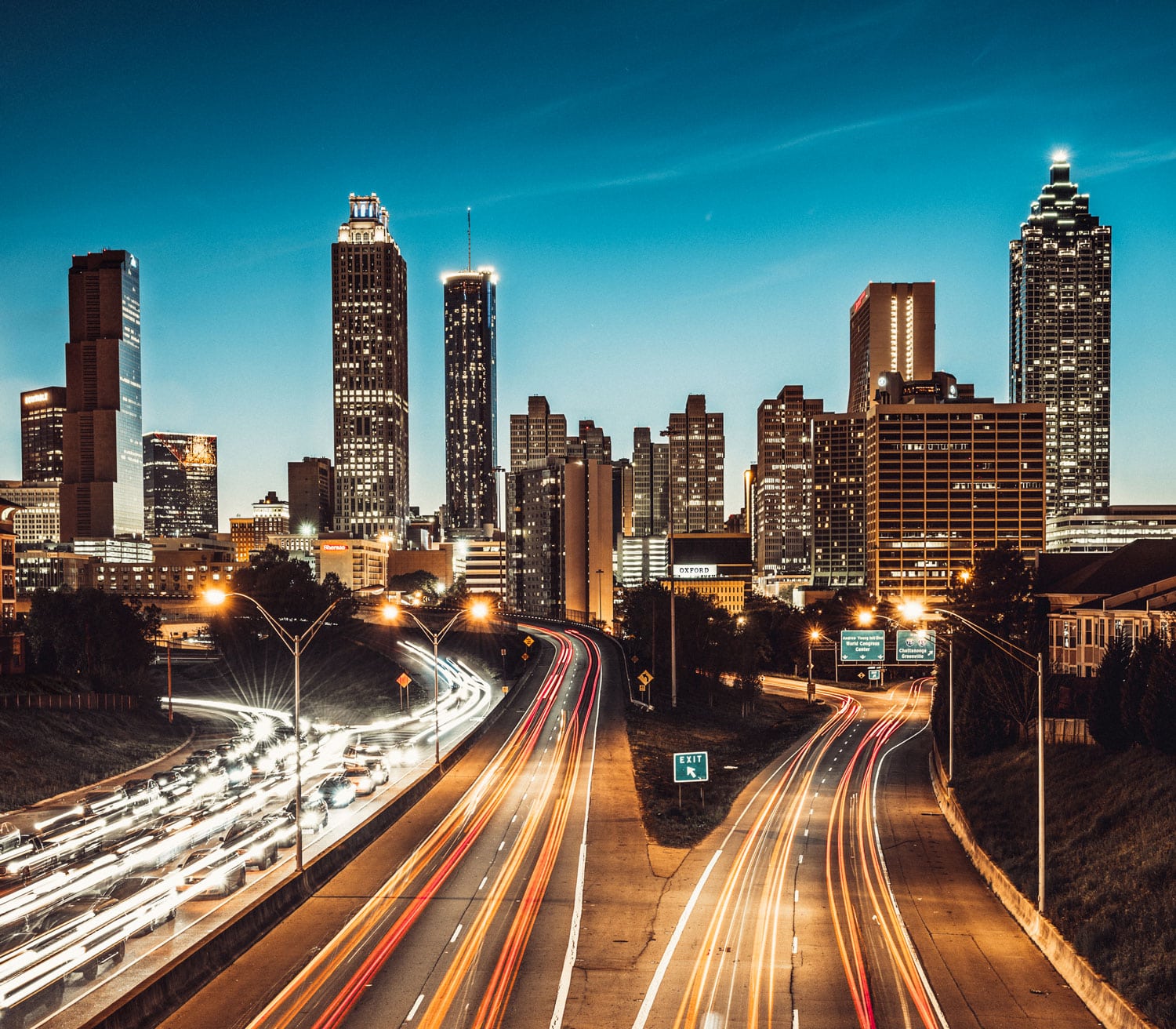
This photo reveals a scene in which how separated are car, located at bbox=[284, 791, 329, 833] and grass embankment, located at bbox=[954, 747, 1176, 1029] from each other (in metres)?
25.6

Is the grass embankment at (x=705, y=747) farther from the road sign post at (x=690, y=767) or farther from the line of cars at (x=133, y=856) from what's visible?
the line of cars at (x=133, y=856)

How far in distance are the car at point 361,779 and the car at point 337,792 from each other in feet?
2.30

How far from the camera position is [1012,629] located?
237ft

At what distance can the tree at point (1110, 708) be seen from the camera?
4516cm

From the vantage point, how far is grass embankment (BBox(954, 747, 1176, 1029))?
80.2ft

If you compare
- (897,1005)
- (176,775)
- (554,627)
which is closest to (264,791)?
(176,775)

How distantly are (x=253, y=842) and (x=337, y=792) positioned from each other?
1050cm

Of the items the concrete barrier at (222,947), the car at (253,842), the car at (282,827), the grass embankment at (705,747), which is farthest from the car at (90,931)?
the grass embankment at (705,747)

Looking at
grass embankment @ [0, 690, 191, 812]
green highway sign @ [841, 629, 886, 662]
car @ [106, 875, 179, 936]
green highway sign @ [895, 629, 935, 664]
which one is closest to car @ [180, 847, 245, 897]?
car @ [106, 875, 179, 936]

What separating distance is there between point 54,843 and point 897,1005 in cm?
3142

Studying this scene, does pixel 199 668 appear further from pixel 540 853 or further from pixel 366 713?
pixel 540 853

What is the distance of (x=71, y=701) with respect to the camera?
7188 cm

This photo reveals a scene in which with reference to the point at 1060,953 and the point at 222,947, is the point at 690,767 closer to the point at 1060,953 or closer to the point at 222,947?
the point at 1060,953

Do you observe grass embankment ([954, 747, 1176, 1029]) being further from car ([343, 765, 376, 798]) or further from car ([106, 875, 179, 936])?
car ([343, 765, 376, 798])
